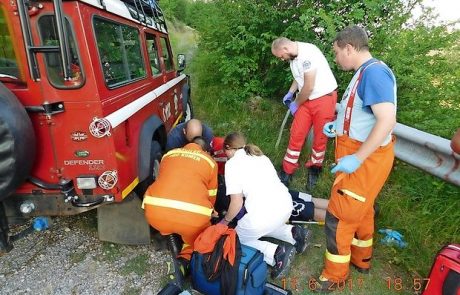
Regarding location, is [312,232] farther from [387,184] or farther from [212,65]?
[212,65]

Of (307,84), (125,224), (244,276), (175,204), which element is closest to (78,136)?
(175,204)

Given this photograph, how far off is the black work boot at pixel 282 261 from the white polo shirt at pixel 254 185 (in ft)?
1.03

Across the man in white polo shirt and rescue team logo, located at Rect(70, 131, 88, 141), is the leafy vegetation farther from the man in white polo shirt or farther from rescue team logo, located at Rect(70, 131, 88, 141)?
rescue team logo, located at Rect(70, 131, 88, 141)

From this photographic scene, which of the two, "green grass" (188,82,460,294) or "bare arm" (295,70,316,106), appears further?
"bare arm" (295,70,316,106)

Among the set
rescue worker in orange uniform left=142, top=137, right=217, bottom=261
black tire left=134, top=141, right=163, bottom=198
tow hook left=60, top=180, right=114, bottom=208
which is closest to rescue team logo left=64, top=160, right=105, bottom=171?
tow hook left=60, top=180, right=114, bottom=208

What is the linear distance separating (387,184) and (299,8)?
10.7 ft

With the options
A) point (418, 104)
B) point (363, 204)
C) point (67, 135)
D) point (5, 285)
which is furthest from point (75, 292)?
point (418, 104)

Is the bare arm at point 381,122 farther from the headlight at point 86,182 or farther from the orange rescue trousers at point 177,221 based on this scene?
the headlight at point 86,182

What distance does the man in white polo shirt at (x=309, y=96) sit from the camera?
12.9 ft

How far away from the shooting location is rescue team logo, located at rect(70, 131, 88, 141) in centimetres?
236

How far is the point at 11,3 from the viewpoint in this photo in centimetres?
217

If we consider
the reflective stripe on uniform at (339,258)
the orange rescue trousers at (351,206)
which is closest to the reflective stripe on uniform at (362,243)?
the orange rescue trousers at (351,206)

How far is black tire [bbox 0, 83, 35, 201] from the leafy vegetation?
2274 mm

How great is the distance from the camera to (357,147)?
2.39 meters
